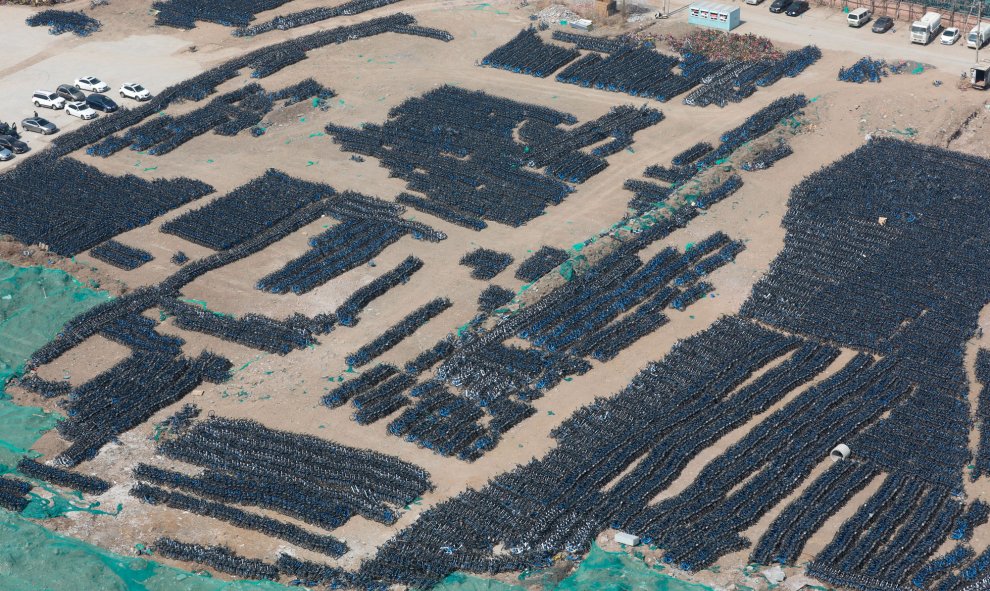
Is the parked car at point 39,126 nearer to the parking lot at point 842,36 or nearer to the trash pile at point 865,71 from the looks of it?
the parking lot at point 842,36

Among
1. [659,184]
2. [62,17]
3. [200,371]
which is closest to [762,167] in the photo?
[659,184]

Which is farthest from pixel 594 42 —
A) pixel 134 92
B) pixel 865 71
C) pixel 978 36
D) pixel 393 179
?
pixel 134 92

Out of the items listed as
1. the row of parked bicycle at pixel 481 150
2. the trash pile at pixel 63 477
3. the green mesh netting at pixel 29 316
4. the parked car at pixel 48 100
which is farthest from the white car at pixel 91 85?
the trash pile at pixel 63 477

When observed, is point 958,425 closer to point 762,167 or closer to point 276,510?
point 762,167

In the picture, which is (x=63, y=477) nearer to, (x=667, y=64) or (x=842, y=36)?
(x=667, y=64)

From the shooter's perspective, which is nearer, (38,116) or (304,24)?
(38,116)
